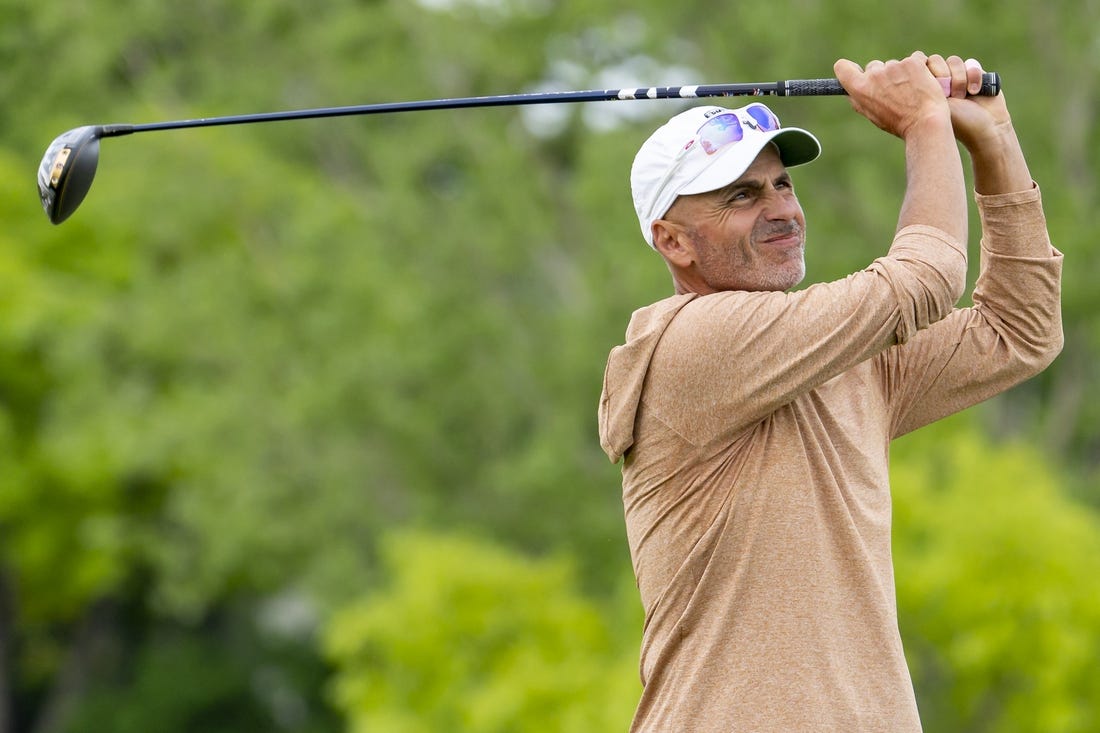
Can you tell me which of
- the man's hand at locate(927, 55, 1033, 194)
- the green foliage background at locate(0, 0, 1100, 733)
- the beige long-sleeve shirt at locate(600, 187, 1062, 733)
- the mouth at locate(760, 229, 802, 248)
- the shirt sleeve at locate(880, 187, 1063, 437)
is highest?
the green foliage background at locate(0, 0, 1100, 733)

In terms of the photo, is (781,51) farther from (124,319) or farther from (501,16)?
(124,319)

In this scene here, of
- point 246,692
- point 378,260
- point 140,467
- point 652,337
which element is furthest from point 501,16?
point 652,337

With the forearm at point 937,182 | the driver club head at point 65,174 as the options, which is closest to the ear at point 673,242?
the forearm at point 937,182

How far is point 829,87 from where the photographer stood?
108 inches

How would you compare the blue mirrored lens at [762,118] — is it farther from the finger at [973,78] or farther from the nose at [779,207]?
the finger at [973,78]

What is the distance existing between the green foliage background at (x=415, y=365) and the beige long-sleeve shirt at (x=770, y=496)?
7.13m

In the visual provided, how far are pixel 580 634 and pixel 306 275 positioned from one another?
4.61 metres

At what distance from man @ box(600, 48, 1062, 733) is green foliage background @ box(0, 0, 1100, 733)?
6.97 metres

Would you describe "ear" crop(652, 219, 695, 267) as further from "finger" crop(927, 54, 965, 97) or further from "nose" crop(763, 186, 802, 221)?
"finger" crop(927, 54, 965, 97)

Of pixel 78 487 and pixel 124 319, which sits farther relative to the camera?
pixel 78 487

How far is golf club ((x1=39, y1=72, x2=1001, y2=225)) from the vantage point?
110 inches

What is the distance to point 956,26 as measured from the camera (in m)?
12.4

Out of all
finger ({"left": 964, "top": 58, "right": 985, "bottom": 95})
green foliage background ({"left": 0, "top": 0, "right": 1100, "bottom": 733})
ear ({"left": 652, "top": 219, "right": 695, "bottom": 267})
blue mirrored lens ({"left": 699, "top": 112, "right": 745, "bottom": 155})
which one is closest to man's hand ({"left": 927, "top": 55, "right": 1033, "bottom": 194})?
finger ({"left": 964, "top": 58, "right": 985, "bottom": 95})

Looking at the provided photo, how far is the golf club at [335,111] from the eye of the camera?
2.78 m
